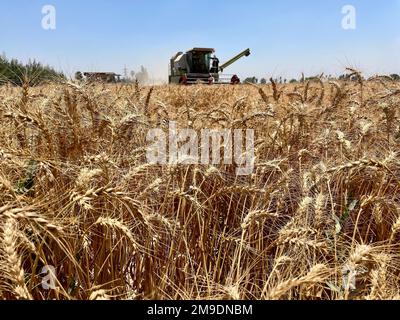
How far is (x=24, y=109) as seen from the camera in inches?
68.6

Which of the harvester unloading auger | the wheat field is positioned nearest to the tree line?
the wheat field

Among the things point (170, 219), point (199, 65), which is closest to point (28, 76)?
point (170, 219)

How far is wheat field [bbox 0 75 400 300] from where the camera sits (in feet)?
3.75

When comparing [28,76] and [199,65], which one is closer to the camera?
[28,76]

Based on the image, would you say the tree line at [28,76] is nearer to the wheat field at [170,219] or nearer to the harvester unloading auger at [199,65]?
the wheat field at [170,219]

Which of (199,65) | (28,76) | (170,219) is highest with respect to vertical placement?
(199,65)

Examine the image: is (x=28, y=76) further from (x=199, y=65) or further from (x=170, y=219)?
(x=199, y=65)

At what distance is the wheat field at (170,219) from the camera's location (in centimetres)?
114

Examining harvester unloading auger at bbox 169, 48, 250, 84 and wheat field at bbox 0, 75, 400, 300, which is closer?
wheat field at bbox 0, 75, 400, 300

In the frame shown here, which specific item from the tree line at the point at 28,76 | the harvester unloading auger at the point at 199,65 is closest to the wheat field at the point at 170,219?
the tree line at the point at 28,76

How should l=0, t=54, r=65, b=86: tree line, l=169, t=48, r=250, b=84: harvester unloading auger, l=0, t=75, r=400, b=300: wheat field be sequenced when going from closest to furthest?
l=0, t=75, r=400, b=300: wheat field
l=0, t=54, r=65, b=86: tree line
l=169, t=48, r=250, b=84: harvester unloading auger

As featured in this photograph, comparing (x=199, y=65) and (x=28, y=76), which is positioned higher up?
(x=199, y=65)

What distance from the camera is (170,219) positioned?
1558 mm

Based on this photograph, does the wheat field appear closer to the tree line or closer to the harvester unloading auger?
the tree line
